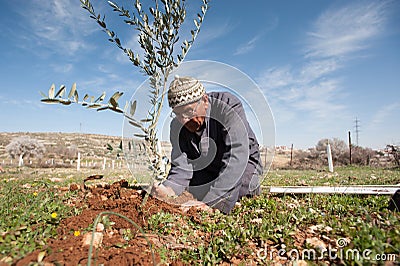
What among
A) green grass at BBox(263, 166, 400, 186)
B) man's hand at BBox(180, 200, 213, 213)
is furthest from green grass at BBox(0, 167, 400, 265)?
green grass at BBox(263, 166, 400, 186)

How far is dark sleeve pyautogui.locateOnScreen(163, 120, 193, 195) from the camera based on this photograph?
155 inches

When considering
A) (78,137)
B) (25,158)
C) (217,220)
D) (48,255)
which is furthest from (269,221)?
(78,137)

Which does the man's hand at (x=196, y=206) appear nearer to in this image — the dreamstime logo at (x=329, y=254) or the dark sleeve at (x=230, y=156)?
the dark sleeve at (x=230, y=156)

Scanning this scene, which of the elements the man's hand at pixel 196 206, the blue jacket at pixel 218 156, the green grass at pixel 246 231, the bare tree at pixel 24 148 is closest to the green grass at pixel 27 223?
the green grass at pixel 246 231

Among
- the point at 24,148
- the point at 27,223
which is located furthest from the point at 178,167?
the point at 24,148

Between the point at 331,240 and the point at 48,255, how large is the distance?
212cm

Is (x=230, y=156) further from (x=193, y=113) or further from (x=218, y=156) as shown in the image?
(x=193, y=113)

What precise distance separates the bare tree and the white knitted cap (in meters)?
21.5

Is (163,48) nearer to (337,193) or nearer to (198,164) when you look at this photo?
(198,164)

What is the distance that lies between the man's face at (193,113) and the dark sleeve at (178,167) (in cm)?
51

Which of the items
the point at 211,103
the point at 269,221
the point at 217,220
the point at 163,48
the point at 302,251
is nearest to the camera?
the point at 302,251

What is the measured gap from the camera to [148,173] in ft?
9.59

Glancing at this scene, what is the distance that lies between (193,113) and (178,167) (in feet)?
3.34

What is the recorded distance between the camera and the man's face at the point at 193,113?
3.29 meters
